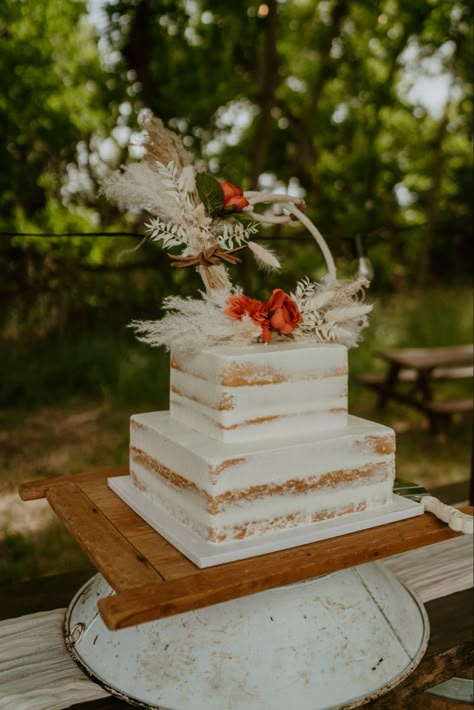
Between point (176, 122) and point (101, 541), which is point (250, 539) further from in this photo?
point (176, 122)

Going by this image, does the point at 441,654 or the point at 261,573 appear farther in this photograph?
the point at 441,654

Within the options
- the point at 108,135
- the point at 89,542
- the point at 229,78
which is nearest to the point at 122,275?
the point at 108,135

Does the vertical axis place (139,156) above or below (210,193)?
above

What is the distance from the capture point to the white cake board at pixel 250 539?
123 centimetres

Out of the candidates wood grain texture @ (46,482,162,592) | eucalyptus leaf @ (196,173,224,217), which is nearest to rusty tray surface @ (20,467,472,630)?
wood grain texture @ (46,482,162,592)

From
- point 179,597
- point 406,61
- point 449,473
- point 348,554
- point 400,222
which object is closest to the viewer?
point 179,597

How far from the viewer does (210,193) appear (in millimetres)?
1431

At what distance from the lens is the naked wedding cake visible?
50.8 inches

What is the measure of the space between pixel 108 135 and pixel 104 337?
4.69ft

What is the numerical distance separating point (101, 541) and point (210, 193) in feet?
2.34

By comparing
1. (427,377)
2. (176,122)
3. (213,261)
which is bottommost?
(427,377)

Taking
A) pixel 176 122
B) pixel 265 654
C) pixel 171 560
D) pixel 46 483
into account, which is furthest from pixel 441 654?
pixel 176 122

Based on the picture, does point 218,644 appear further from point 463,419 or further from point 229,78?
point 229,78

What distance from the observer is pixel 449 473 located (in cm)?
422
